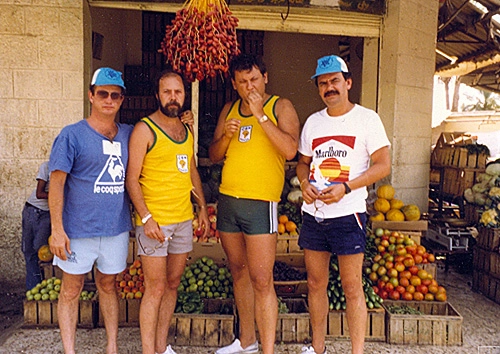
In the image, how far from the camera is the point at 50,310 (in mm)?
4008

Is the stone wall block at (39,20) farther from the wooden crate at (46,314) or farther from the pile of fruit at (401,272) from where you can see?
the pile of fruit at (401,272)

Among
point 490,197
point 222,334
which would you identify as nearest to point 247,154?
point 222,334

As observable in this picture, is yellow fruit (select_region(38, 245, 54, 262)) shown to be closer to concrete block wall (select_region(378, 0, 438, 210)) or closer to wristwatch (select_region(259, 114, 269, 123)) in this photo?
wristwatch (select_region(259, 114, 269, 123))

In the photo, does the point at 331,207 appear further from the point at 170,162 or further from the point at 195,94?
the point at 195,94

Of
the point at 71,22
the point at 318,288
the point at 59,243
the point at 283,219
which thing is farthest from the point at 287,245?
the point at 71,22

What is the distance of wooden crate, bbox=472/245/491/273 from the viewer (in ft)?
17.0

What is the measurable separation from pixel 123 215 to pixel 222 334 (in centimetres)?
138

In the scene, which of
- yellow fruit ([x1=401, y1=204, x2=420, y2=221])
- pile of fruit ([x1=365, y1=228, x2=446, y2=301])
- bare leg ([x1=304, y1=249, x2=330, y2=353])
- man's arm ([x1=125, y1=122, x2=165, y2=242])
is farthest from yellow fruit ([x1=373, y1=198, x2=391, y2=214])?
man's arm ([x1=125, y1=122, x2=165, y2=242])

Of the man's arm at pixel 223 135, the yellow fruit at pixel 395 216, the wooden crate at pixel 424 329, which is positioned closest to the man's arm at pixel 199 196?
the man's arm at pixel 223 135

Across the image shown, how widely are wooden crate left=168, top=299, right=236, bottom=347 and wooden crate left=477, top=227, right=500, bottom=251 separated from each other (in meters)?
3.25

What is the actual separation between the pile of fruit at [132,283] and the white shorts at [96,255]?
3.06 feet

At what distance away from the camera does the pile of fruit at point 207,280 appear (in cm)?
417

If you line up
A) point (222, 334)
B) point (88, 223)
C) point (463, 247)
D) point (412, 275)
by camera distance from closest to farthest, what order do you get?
point (88, 223)
point (222, 334)
point (412, 275)
point (463, 247)

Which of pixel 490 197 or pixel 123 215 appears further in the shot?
pixel 490 197
